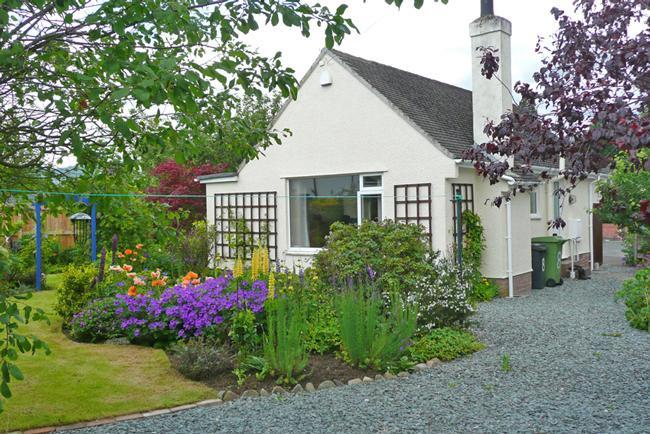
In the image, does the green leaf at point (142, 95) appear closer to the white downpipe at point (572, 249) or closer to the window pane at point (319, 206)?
the window pane at point (319, 206)

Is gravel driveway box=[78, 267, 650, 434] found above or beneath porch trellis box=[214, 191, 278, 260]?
beneath

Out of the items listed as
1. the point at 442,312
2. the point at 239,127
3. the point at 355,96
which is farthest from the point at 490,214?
the point at 239,127

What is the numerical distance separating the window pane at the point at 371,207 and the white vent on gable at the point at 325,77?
2667 mm

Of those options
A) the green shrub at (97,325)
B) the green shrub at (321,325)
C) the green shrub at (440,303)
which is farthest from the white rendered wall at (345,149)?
the green shrub at (97,325)

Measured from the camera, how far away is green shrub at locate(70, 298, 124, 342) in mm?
7793

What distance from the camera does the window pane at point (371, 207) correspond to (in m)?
12.6

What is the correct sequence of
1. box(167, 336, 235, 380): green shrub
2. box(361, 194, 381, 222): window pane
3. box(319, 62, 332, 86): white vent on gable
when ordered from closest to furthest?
A: box(167, 336, 235, 380): green shrub < box(361, 194, 381, 222): window pane < box(319, 62, 332, 86): white vent on gable

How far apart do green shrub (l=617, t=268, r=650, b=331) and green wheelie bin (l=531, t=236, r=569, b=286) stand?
3970 mm

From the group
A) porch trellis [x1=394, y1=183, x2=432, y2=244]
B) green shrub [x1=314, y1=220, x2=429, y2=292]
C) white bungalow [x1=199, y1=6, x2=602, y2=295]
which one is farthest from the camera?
white bungalow [x1=199, y1=6, x2=602, y2=295]

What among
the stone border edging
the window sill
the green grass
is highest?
the window sill

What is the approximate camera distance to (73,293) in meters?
8.63

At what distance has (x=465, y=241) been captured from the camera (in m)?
12.0

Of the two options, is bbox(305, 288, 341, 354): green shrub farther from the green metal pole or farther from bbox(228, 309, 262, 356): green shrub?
the green metal pole

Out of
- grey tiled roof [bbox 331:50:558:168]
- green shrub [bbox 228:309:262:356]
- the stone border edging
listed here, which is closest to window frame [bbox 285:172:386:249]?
grey tiled roof [bbox 331:50:558:168]
